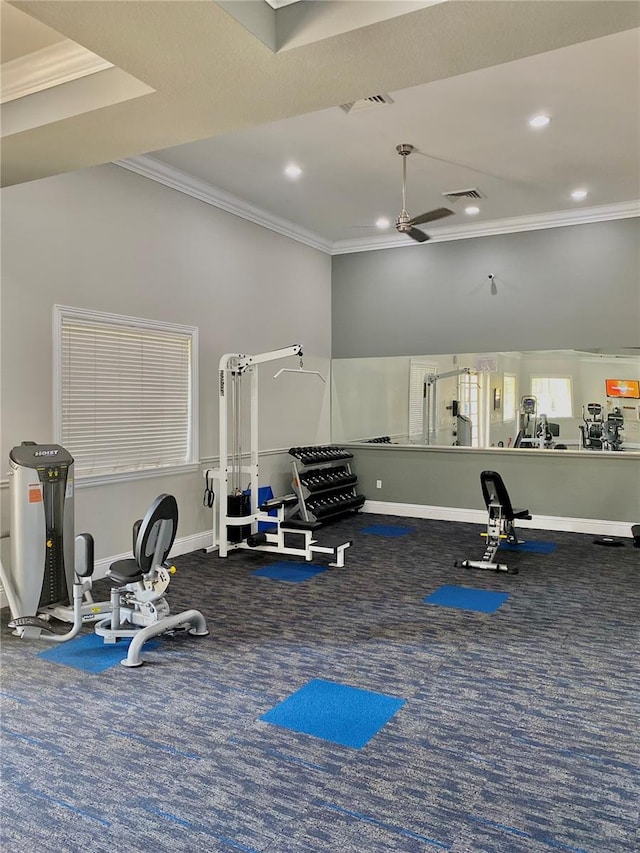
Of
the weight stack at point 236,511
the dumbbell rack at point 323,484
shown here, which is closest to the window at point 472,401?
the dumbbell rack at point 323,484

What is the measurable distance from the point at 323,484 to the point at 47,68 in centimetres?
484

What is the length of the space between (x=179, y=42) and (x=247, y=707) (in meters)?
2.69

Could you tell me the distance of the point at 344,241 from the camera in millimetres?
7836

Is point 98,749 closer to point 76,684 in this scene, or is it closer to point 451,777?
point 76,684

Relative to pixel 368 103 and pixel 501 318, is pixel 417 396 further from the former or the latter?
pixel 368 103

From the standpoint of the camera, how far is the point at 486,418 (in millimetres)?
7180

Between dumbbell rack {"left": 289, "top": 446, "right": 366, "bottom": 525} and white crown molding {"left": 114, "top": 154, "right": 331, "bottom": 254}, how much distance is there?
8.01 feet

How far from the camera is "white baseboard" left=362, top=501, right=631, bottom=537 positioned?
657 cm

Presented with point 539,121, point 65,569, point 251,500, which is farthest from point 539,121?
point 65,569

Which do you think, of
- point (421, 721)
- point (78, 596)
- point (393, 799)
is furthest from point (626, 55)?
point (78, 596)

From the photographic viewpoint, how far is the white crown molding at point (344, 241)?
5383 millimetres

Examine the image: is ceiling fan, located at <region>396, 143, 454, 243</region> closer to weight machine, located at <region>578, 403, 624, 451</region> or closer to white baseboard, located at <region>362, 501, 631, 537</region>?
weight machine, located at <region>578, 403, 624, 451</region>

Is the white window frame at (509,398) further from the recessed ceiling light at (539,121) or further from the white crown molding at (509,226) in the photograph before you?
the recessed ceiling light at (539,121)

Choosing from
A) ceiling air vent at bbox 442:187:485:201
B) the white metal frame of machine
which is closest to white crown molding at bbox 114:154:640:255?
ceiling air vent at bbox 442:187:485:201
